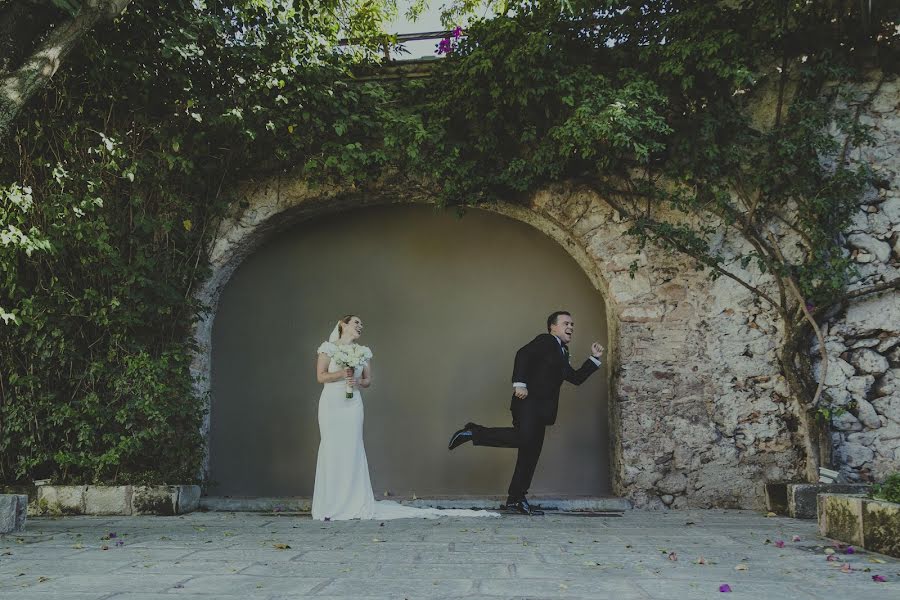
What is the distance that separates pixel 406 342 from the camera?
25.1ft

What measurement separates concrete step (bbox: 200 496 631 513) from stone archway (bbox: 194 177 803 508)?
0.72 ft

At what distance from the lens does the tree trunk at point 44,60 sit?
464 centimetres

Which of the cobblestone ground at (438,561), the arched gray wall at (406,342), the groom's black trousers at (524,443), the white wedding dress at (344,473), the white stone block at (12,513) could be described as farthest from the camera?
the arched gray wall at (406,342)

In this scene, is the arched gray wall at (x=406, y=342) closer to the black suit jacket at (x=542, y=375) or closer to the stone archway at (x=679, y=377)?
the stone archway at (x=679, y=377)

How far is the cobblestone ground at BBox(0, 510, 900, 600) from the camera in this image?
310 cm

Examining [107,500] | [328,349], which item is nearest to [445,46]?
[328,349]

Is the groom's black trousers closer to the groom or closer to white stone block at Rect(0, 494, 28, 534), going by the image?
the groom

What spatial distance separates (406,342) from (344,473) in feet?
5.56

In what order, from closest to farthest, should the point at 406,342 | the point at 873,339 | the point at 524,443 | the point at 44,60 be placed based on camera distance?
the point at 44,60
the point at 524,443
the point at 873,339
the point at 406,342

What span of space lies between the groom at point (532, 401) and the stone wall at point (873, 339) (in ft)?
6.40

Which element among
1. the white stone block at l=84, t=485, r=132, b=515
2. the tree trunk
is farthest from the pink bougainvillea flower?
the white stone block at l=84, t=485, r=132, b=515

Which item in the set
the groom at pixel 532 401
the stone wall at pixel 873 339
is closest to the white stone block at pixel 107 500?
the groom at pixel 532 401

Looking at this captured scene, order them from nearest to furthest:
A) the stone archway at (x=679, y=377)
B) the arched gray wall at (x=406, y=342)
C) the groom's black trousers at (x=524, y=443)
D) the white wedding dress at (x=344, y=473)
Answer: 1. the white wedding dress at (x=344, y=473)
2. the groom's black trousers at (x=524, y=443)
3. the stone archway at (x=679, y=377)
4. the arched gray wall at (x=406, y=342)

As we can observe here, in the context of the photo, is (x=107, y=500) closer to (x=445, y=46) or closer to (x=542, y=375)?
(x=542, y=375)
